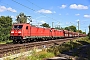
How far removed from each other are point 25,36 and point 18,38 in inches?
53.9

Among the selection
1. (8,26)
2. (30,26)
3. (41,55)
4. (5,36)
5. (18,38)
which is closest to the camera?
(41,55)

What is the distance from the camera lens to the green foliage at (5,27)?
6244 cm

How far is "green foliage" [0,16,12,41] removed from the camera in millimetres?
62438

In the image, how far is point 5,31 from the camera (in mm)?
65750

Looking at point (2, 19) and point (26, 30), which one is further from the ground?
point (2, 19)

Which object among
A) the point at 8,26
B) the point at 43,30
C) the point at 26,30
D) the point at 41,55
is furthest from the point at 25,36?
the point at 8,26

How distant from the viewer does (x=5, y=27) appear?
70750 millimetres

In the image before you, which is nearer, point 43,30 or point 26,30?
point 26,30

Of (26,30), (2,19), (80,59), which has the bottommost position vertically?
(80,59)

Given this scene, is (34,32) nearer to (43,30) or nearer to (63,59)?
(43,30)

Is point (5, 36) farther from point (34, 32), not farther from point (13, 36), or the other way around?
point (13, 36)

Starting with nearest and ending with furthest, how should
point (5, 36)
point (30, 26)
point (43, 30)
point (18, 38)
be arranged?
point (18, 38), point (30, 26), point (43, 30), point (5, 36)

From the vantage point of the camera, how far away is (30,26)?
35.8 metres

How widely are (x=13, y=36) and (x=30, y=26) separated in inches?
163
